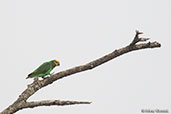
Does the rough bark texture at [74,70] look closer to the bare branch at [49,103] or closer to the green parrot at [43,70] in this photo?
the bare branch at [49,103]

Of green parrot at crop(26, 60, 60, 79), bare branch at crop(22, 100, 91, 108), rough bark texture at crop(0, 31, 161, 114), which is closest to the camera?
bare branch at crop(22, 100, 91, 108)

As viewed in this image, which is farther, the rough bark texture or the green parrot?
the green parrot

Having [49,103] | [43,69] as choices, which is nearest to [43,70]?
[43,69]

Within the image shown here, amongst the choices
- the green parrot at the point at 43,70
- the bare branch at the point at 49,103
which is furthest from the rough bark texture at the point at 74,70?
the green parrot at the point at 43,70

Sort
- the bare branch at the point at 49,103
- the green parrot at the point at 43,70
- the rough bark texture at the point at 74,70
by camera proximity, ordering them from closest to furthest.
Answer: the bare branch at the point at 49,103
the rough bark texture at the point at 74,70
the green parrot at the point at 43,70

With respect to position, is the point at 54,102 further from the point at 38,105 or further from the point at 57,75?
the point at 57,75

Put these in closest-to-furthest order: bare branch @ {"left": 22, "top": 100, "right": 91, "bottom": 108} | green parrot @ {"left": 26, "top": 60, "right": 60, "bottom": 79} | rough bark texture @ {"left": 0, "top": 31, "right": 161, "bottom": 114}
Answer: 1. bare branch @ {"left": 22, "top": 100, "right": 91, "bottom": 108}
2. rough bark texture @ {"left": 0, "top": 31, "right": 161, "bottom": 114}
3. green parrot @ {"left": 26, "top": 60, "right": 60, "bottom": 79}

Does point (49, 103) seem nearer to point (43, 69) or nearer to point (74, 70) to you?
point (74, 70)

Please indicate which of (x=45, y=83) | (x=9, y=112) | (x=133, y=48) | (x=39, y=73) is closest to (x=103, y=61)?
(x=133, y=48)

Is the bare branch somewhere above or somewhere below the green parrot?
below

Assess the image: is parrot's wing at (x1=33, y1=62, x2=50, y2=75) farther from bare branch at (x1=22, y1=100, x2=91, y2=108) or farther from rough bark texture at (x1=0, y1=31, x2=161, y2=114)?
bare branch at (x1=22, y1=100, x2=91, y2=108)

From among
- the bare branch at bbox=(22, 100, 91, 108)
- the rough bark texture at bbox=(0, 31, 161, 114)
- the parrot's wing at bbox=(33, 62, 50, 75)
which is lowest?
the bare branch at bbox=(22, 100, 91, 108)

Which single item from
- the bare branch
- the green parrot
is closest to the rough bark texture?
the bare branch

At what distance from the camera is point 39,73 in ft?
14.4
